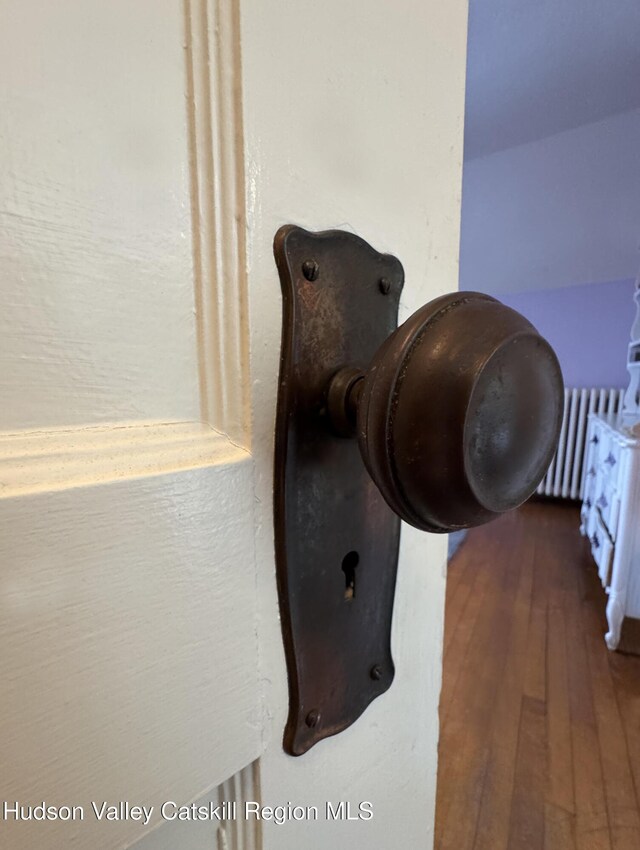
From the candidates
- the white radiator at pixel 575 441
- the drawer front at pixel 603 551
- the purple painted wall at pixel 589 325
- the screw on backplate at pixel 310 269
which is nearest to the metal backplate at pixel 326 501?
the screw on backplate at pixel 310 269

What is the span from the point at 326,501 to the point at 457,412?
10cm

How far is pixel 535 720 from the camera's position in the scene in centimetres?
125

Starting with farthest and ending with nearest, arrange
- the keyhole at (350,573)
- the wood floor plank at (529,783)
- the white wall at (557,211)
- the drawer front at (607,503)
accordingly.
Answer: the white wall at (557,211) → the drawer front at (607,503) → the wood floor plank at (529,783) → the keyhole at (350,573)

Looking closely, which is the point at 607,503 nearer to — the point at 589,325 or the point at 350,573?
the point at 589,325

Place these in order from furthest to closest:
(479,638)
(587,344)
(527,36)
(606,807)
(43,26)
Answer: (587,344)
(527,36)
(479,638)
(606,807)
(43,26)

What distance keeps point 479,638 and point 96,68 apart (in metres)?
1.79

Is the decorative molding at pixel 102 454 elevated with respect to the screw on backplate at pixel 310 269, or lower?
lower

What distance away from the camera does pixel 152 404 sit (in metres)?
0.19

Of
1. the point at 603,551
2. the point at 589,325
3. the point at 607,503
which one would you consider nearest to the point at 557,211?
the point at 589,325

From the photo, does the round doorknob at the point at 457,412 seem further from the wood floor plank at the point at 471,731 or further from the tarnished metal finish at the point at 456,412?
the wood floor plank at the point at 471,731

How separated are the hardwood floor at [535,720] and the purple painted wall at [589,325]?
4.94 ft

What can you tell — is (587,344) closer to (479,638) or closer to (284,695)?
(479,638)

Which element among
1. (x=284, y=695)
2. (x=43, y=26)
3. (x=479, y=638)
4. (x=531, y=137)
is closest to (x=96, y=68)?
(x=43, y=26)

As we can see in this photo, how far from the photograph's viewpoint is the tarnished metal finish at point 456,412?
7.1 inches
